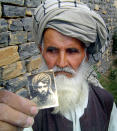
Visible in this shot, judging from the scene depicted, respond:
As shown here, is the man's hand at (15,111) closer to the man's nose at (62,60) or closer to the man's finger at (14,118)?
the man's finger at (14,118)

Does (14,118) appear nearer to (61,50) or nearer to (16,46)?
(61,50)

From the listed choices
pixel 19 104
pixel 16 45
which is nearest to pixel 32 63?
pixel 16 45

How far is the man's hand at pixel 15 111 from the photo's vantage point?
1204mm

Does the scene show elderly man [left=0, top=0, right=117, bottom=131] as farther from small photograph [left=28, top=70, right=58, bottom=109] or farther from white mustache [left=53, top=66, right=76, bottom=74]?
small photograph [left=28, top=70, right=58, bottom=109]

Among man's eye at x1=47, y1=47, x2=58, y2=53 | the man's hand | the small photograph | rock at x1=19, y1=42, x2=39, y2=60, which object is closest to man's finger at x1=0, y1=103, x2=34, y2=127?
the man's hand

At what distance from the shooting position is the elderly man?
5.93ft

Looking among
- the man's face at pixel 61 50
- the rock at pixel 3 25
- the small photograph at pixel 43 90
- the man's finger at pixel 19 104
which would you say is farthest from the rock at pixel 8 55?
the man's finger at pixel 19 104

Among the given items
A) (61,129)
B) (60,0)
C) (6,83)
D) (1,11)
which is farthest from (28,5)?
(61,129)

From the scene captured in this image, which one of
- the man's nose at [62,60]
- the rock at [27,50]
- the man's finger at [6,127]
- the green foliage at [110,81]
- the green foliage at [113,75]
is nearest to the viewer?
the man's finger at [6,127]

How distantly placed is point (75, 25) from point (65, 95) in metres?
0.56

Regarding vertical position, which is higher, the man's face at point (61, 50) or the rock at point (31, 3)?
the rock at point (31, 3)

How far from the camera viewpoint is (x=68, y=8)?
191 cm

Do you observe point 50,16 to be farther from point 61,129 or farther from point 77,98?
point 61,129

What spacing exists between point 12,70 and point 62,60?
2347 millimetres
